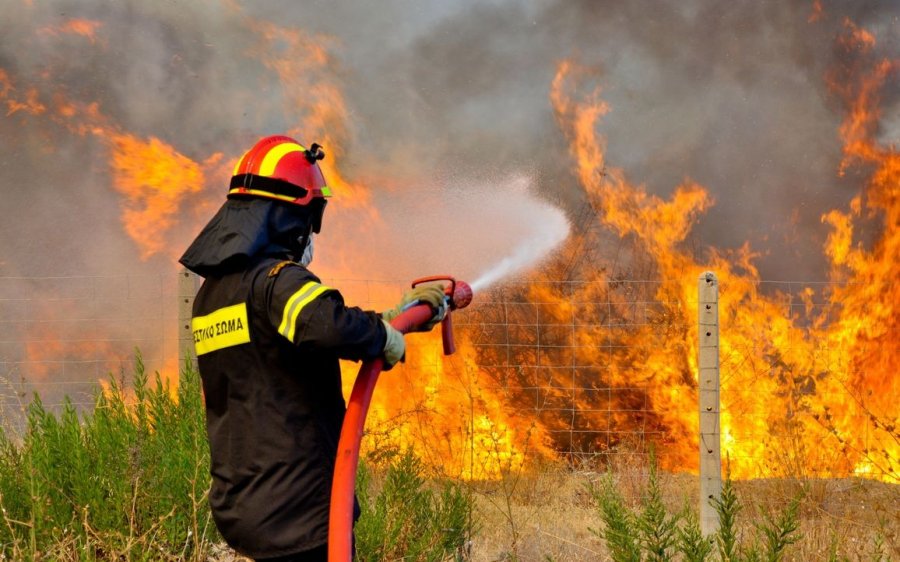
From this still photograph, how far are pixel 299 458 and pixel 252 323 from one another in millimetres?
427

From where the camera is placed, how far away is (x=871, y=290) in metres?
9.25

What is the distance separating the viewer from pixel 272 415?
8.41 feet

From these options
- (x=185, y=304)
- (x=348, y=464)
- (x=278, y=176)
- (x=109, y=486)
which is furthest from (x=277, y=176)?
(x=185, y=304)

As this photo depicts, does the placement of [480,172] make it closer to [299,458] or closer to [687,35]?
[687,35]

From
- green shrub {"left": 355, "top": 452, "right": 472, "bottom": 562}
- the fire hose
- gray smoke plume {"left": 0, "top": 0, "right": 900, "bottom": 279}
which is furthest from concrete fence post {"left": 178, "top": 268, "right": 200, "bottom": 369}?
gray smoke plume {"left": 0, "top": 0, "right": 900, "bottom": 279}

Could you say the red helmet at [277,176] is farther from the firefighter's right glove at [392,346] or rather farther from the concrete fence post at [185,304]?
the concrete fence post at [185,304]

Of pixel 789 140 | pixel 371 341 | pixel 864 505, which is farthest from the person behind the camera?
pixel 789 140

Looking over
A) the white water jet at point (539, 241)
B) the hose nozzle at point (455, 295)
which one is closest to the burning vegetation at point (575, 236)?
the white water jet at point (539, 241)

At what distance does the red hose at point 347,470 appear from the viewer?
2480mm

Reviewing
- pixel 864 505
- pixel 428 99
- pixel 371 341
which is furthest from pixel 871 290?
pixel 371 341

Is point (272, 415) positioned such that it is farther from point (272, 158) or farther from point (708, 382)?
point (708, 382)

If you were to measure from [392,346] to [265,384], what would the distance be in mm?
397

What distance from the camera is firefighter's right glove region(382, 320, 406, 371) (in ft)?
8.43

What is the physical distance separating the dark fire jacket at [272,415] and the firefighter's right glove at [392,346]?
0.08ft
